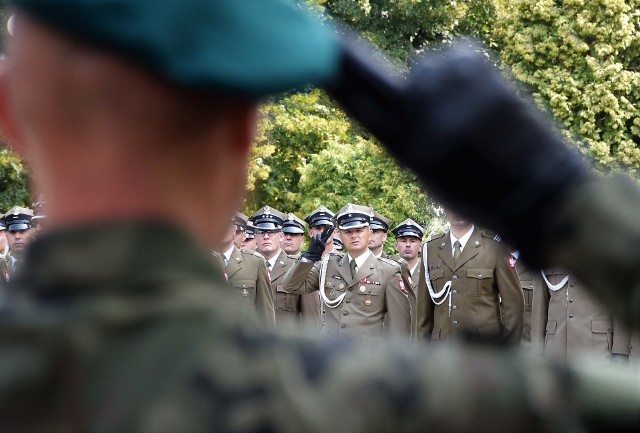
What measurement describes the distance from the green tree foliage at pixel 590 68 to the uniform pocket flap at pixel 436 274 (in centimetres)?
1582

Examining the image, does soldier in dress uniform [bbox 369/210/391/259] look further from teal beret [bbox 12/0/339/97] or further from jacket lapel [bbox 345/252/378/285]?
teal beret [bbox 12/0/339/97]

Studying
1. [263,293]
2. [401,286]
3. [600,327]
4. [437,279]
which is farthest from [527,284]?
[263,293]

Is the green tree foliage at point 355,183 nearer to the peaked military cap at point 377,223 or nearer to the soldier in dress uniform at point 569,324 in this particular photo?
the peaked military cap at point 377,223

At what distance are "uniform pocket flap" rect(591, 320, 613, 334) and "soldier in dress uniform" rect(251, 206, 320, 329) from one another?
322cm

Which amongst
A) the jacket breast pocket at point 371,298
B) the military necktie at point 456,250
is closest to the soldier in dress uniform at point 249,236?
the jacket breast pocket at point 371,298

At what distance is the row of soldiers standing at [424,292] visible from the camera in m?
9.99

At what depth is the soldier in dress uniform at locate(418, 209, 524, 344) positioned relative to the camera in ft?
32.5

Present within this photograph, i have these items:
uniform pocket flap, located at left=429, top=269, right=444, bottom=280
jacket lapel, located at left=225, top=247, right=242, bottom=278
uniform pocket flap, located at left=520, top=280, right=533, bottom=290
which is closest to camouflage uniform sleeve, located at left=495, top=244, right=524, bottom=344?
uniform pocket flap, located at left=429, top=269, right=444, bottom=280

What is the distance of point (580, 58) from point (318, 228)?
1112cm

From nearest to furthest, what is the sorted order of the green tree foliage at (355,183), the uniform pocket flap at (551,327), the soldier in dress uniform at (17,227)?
the uniform pocket flap at (551,327)
the soldier in dress uniform at (17,227)
the green tree foliage at (355,183)

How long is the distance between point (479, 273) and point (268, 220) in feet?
22.2

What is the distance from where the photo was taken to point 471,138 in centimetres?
121

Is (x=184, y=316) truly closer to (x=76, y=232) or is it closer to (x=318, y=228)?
(x=76, y=232)

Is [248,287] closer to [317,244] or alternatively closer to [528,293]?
[317,244]
